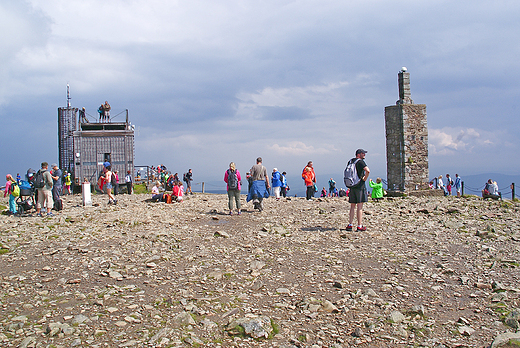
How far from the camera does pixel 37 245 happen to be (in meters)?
9.29

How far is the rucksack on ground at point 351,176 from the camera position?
10.1 m

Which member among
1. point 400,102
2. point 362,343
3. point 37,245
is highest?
point 400,102

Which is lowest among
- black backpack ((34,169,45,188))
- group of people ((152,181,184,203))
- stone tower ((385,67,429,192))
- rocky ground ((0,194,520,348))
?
rocky ground ((0,194,520,348))

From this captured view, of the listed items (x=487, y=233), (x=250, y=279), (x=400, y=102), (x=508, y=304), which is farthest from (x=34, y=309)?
(x=400, y=102)

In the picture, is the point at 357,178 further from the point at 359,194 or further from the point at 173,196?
the point at 173,196

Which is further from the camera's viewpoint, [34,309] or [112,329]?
[34,309]

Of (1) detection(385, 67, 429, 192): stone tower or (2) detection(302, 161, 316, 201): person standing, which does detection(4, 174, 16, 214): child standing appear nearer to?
(2) detection(302, 161, 316, 201): person standing

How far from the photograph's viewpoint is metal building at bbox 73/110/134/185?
118ft

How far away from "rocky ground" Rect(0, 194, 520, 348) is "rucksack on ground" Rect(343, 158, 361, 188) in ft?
4.82

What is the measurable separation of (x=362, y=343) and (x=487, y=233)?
285 inches

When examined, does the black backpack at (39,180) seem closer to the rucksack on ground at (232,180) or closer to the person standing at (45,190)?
the person standing at (45,190)

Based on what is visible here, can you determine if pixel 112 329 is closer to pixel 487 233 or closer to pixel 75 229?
pixel 75 229

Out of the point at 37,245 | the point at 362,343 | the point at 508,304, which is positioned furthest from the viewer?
the point at 37,245

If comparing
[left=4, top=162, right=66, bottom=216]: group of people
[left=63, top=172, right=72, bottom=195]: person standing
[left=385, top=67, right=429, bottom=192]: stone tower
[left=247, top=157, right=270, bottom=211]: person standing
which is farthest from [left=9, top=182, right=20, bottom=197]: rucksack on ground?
[left=385, top=67, right=429, bottom=192]: stone tower
